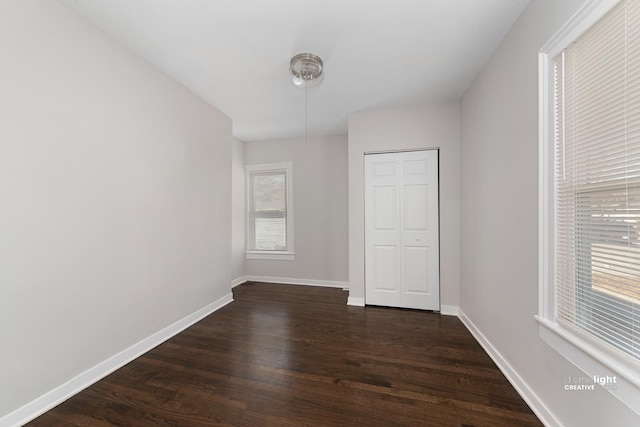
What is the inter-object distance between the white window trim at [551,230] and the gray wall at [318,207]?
9.42ft

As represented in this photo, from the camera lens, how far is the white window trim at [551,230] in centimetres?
110

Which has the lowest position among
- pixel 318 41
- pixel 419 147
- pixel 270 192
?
pixel 270 192

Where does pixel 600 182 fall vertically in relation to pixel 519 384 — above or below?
above

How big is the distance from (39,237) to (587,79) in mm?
3162

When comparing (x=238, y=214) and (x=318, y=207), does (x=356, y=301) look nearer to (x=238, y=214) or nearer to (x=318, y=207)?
(x=318, y=207)

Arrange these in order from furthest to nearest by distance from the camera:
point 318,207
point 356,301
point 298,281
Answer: point 298,281
point 318,207
point 356,301

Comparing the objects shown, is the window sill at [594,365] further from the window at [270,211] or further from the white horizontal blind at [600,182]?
the window at [270,211]

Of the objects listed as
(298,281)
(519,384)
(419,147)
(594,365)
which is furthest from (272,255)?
(594,365)

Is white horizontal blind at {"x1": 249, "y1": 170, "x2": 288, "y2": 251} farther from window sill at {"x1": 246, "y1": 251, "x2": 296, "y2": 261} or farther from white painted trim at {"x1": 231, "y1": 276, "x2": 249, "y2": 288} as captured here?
white painted trim at {"x1": 231, "y1": 276, "x2": 249, "y2": 288}

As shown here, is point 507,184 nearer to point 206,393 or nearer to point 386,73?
point 386,73

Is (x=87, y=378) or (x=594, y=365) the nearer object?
(x=594, y=365)

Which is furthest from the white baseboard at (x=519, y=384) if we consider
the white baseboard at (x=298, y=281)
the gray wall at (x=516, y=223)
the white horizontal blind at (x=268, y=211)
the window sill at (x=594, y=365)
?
the white horizontal blind at (x=268, y=211)

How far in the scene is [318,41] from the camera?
2.01m

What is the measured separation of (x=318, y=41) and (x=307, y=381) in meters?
2.60
